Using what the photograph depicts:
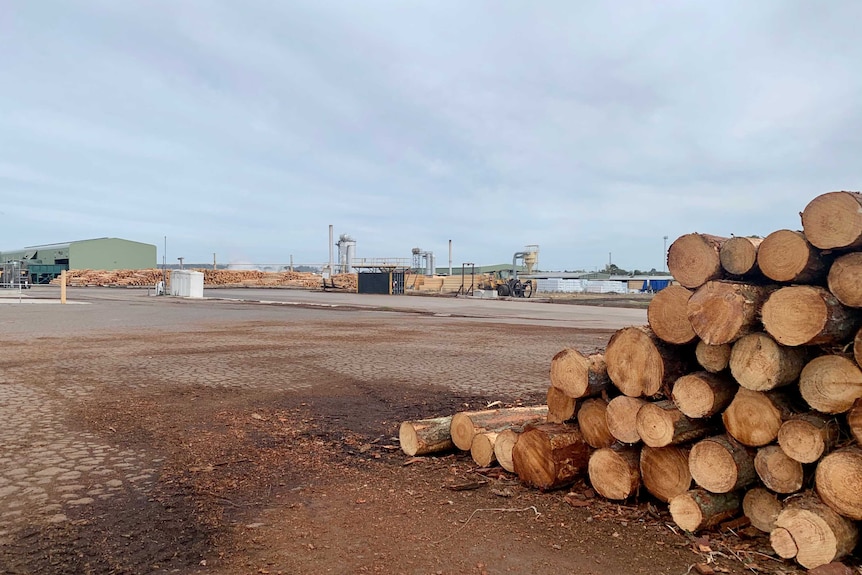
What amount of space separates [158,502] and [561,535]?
2.77m

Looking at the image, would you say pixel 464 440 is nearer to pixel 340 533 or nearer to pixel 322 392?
pixel 340 533

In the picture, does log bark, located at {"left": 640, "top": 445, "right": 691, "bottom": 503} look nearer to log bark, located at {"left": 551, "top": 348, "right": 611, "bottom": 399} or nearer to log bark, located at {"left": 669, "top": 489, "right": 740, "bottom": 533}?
log bark, located at {"left": 669, "top": 489, "right": 740, "bottom": 533}

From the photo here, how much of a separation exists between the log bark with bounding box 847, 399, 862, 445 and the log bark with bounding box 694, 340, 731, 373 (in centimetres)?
68

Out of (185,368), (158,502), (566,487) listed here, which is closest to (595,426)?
(566,487)

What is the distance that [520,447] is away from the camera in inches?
174

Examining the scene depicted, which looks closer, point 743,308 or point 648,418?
point 743,308

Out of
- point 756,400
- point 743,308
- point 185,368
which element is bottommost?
point 185,368

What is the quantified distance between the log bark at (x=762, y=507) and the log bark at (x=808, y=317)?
936mm

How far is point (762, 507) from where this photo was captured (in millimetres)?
3439

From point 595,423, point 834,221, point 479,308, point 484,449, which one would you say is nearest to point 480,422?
point 484,449

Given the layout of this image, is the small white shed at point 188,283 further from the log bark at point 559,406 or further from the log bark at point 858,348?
the log bark at point 858,348

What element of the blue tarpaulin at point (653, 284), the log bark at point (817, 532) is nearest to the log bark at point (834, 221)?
the log bark at point (817, 532)

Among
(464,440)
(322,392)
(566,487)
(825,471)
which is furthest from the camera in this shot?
(322,392)

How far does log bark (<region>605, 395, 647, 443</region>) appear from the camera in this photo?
390 cm
